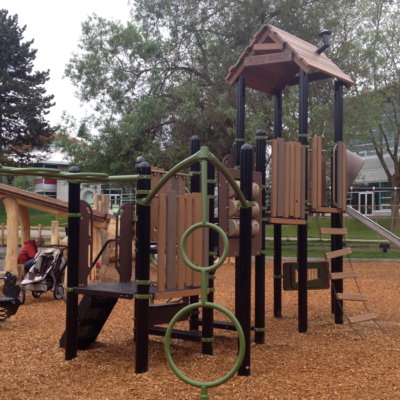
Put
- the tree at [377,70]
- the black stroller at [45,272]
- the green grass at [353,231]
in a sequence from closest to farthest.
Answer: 1. the black stroller at [45,272]
2. the tree at [377,70]
3. the green grass at [353,231]

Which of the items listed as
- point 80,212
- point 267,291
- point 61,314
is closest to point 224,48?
point 267,291

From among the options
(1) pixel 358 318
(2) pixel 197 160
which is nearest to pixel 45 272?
(1) pixel 358 318

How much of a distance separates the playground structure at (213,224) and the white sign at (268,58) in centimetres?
1

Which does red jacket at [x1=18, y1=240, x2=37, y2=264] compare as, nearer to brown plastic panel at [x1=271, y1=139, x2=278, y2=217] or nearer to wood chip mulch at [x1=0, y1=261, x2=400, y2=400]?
wood chip mulch at [x1=0, y1=261, x2=400, y2=400]

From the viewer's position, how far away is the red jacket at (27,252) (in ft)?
33.2

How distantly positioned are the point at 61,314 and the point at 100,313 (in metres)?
2.44

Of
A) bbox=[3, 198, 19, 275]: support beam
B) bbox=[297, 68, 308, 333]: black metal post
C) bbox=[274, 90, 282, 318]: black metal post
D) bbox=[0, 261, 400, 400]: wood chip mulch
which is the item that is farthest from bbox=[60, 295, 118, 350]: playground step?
bbox=[3, 198, 19, 275]: support beam

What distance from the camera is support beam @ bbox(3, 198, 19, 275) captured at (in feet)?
31.8

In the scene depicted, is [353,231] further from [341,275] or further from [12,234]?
[341,275]

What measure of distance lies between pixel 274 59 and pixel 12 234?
238 inches

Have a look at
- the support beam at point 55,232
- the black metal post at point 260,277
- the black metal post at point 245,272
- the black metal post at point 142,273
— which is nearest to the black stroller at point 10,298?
the black metal post at point 142,273

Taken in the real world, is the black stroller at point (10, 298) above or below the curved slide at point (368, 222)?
below

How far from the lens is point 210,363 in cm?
490

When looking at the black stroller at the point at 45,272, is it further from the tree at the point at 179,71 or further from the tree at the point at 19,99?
the tree at the point at 19,99
